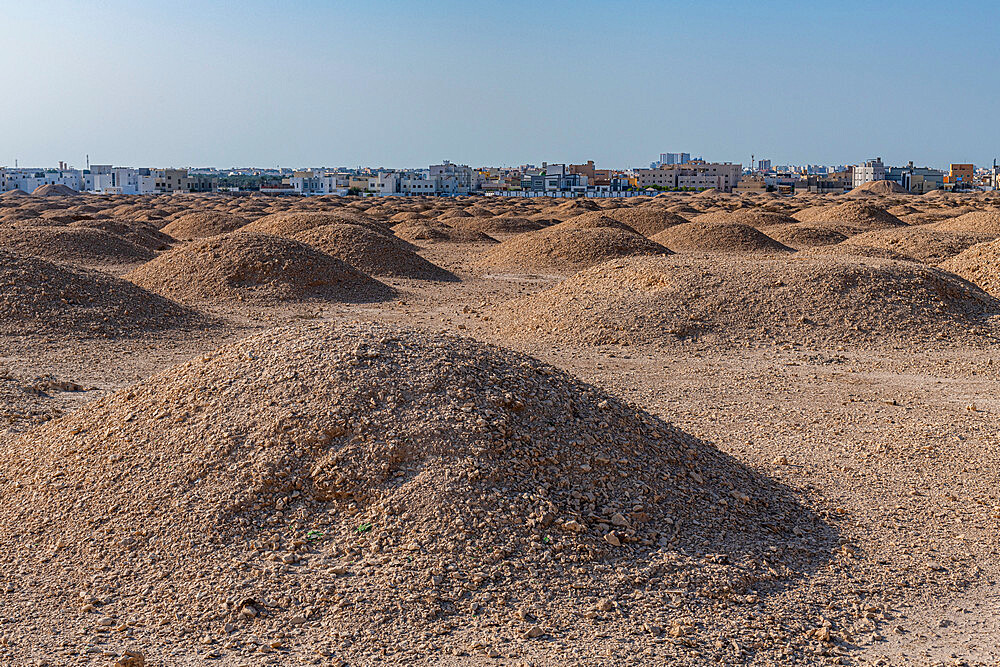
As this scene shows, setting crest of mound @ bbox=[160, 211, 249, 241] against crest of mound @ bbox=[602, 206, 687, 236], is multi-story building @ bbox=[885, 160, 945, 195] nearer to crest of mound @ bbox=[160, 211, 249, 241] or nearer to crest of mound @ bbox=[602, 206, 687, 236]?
crest of mound @ bbox=[602, 206, 687, 236]

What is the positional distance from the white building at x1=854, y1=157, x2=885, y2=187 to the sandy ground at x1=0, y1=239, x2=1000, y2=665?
330 feet

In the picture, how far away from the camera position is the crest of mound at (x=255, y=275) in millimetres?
15102

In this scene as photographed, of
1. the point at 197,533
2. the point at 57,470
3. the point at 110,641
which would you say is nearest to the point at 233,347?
the point at 57,470

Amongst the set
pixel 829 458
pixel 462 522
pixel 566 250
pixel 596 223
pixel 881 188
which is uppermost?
pixel 881 188

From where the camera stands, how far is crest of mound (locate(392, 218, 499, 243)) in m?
28.4

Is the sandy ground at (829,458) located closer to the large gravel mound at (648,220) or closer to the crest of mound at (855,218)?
the large gravel mound at (648,220)

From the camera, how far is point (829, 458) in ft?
22.4

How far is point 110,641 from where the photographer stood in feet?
13.4

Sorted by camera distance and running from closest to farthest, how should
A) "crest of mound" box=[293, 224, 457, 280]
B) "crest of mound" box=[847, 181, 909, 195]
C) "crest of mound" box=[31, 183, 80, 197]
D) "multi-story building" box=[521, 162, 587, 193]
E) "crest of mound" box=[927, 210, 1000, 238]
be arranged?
"crest of mound" box=[293, 224, 457, 280] < "crest of mound" box=[927, 210, 1000, 238] < "crest of mound" box=[847, 181, 909, 195] < "crest of mound" box=[31, 183, 80, 197] < "multi-story building" box=[521, 162, 587, 193]

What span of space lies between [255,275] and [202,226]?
1600 cm

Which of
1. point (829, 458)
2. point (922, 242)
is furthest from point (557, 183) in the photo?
point (829, 458)

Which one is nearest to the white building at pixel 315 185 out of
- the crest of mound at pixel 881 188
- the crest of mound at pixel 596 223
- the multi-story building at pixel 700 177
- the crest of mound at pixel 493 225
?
the multi-story building at pixel 700 177

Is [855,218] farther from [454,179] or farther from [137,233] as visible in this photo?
[454,179]

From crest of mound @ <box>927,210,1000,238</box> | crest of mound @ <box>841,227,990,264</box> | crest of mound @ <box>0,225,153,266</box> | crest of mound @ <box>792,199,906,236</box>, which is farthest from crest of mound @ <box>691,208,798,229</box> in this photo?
crest of mound @ <box>0,225,153,266</box>
